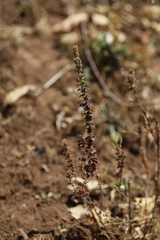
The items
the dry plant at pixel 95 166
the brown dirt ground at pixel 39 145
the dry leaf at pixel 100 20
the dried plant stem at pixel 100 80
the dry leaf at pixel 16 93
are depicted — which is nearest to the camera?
the dry plant at pixel 95 166

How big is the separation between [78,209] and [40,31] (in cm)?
305

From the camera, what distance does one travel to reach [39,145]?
9.22ft

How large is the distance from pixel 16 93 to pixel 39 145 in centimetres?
80

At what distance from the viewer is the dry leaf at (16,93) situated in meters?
3.14

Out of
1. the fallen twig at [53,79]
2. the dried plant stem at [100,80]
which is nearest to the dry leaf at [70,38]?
the dried plant stem at [100,80]

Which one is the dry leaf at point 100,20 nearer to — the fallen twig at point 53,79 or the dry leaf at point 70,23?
the dry leaf at point 70,23

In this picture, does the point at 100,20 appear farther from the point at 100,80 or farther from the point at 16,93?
the point at 16,93

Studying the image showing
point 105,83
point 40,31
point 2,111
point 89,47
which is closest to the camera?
point 2,111

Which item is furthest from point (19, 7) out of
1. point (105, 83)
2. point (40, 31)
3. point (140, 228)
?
point (140, 228)

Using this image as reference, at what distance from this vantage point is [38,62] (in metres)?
3.70

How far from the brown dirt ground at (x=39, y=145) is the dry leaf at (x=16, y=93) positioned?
0.06m

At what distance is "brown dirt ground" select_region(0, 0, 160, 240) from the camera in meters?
2.08

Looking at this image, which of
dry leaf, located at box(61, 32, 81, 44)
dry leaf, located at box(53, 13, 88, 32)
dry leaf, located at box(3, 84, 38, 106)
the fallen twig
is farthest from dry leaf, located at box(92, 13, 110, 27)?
dry leaf, located at box(3, 84, 38, 106)

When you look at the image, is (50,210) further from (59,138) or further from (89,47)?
(89,47)
